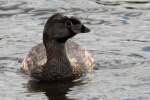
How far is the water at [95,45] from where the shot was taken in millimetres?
15648

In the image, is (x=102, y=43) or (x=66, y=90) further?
(x=102, y=43)

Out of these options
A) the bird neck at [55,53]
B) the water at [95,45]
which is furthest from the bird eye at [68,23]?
the water at [95,45]

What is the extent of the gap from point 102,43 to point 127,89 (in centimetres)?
328

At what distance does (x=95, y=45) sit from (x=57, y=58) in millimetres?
1832

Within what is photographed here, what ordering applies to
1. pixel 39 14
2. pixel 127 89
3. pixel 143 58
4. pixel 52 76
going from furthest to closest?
pixel 39 14, pixel 143 58, pixel 52 76, pixel 127 89

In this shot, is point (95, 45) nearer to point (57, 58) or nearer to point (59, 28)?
point (57, 58)

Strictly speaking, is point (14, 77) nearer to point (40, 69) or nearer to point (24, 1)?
point (40, 69)

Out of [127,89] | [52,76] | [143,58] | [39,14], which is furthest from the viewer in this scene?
[39,14]

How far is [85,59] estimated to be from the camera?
1756cm

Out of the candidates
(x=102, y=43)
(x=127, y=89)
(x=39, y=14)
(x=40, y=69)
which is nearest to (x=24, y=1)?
(x=39, y=14)

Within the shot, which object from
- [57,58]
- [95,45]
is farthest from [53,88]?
[95,45]

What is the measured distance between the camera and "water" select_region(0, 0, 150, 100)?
51.3 feet

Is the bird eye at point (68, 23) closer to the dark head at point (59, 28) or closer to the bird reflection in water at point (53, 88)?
the dark head at point (59, 28)

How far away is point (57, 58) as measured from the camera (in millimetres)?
17031
